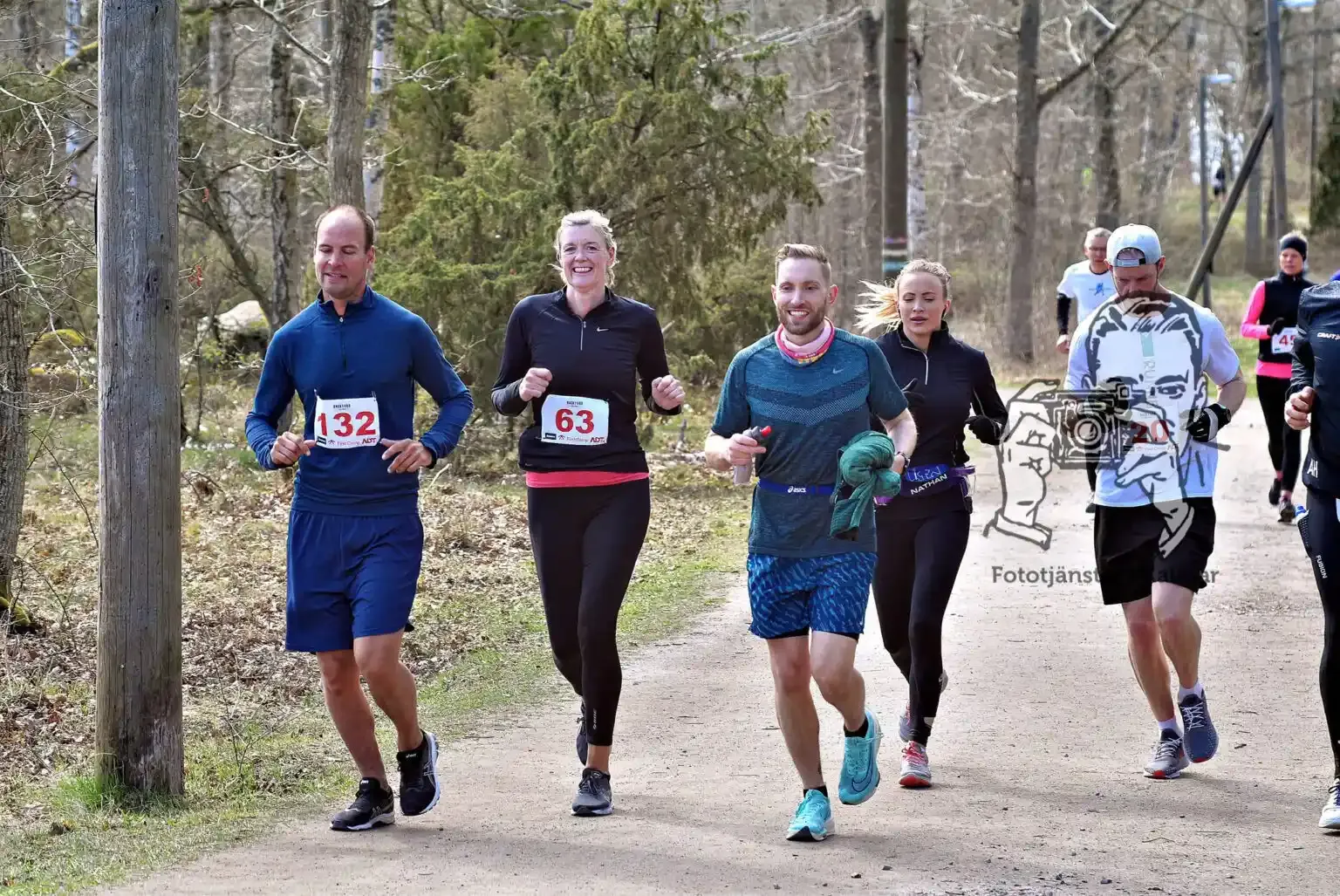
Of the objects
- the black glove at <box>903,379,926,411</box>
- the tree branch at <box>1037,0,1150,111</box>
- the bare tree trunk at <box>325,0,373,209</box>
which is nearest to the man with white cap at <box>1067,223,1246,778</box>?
the black glove at <box>903,379,926,411</box>

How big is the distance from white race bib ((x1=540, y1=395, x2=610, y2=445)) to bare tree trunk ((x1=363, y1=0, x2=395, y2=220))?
13509 mm

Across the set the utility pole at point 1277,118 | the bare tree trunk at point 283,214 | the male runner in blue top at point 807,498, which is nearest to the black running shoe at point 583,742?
the male runner in blue top at point 807,498

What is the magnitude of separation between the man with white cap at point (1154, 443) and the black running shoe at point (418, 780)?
8.83ft

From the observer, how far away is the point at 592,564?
641cm

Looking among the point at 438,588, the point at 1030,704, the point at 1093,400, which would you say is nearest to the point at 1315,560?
the point at 1093,400

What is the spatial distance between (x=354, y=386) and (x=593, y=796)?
67.5 inches

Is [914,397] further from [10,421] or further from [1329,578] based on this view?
[10,421]

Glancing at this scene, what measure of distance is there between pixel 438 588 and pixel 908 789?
5.79 meters

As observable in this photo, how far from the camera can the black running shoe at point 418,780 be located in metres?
6.27

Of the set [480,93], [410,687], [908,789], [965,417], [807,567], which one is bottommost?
[908,789]

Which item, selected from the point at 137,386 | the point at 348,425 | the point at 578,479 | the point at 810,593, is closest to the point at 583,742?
the point at 578,479

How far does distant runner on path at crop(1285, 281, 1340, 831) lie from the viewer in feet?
20.3

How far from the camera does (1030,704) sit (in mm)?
8445

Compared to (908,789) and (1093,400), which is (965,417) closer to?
(1093,400)
